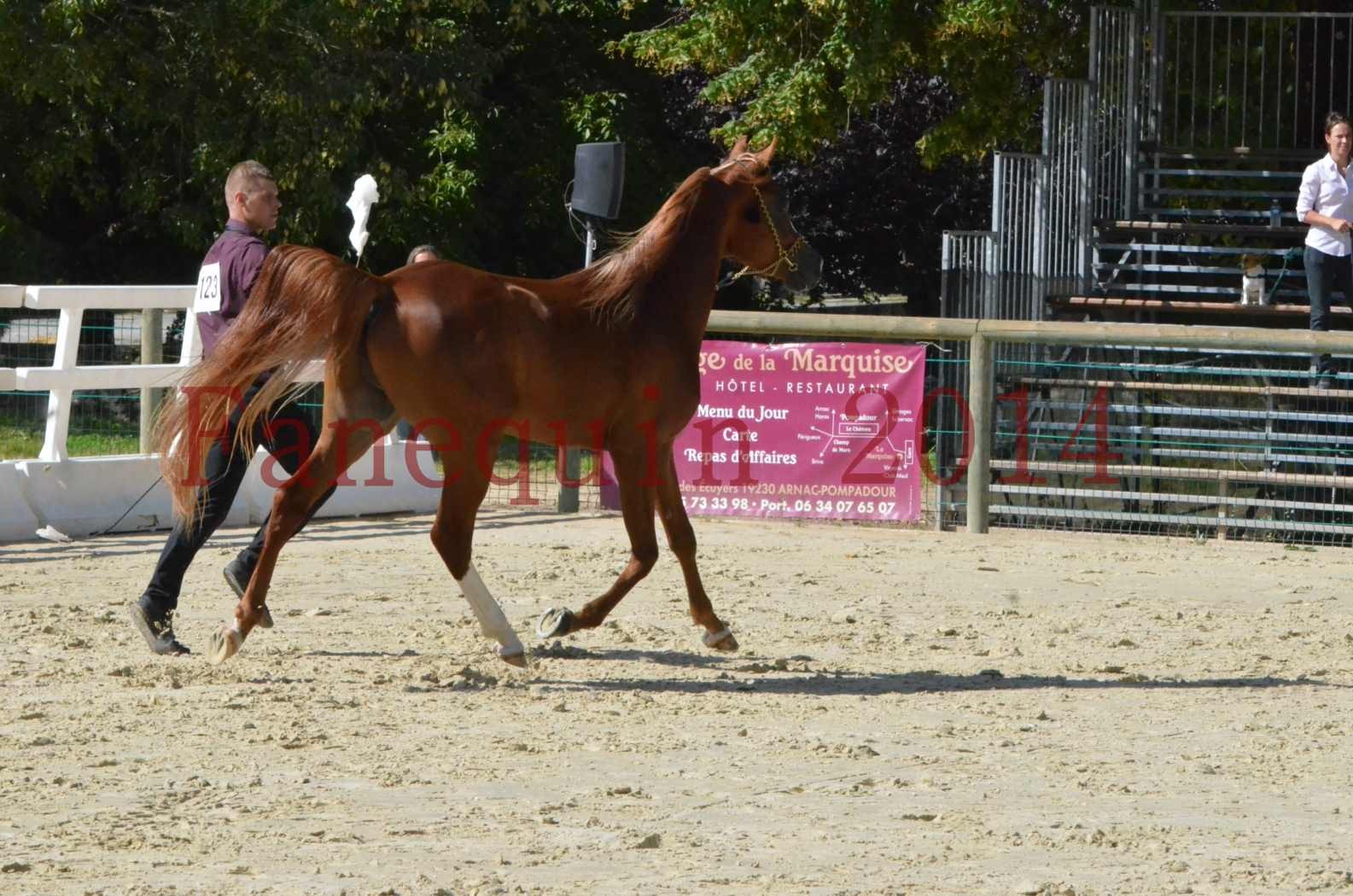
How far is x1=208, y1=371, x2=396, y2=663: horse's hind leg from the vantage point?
7250 mm

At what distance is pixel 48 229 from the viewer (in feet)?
71.7

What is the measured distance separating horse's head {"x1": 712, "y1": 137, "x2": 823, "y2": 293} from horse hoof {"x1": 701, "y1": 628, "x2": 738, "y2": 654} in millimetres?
1590

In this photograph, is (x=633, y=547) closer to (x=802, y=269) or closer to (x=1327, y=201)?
(x=802, y=269)

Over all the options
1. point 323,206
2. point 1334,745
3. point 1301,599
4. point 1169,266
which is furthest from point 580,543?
point 323,206

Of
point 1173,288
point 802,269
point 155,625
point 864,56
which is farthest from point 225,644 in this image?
point 864,56

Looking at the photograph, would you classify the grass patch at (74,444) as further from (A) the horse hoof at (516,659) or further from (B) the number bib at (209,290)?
(A) the horse hoof at (516,659)

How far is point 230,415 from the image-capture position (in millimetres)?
7316

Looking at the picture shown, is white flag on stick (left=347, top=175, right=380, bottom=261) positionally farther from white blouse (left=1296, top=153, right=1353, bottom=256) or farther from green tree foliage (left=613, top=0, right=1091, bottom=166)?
white blouse (left=1296, top=153, right=1353, bottom=256)

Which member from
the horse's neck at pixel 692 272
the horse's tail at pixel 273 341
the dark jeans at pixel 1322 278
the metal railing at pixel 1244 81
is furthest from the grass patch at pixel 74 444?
the metal railing at pixel 1244 81

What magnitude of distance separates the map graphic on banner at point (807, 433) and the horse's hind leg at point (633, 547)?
4510mm

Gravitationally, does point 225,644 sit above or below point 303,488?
below

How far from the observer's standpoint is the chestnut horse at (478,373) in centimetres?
714

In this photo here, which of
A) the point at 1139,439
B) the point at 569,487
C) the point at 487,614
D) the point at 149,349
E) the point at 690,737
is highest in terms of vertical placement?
the point at 149,349

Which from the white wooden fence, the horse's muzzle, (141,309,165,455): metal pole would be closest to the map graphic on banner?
the white wooden fence
